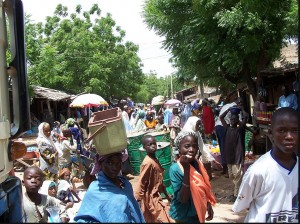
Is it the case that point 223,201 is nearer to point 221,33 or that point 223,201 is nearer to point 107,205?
point 107,205

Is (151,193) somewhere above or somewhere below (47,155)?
below

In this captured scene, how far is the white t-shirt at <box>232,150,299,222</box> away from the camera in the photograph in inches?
80.1

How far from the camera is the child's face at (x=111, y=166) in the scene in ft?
8.77

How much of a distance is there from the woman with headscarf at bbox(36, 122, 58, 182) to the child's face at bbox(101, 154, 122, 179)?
13.4 feet

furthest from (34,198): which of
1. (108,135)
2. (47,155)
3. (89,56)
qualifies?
(89,56)

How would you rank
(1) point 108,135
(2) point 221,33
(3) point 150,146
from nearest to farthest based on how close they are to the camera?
1. (1) point 108,135
2. (3) point 150,146
3. (2) point 221,33

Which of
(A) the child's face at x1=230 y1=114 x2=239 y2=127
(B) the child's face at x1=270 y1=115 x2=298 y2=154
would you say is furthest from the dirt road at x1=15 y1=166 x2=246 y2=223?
(B) the child's face at x1=270 y1=115 x2=298 y2=154

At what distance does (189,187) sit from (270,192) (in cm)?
118

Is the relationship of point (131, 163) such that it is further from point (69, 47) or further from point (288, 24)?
point (69, 47)

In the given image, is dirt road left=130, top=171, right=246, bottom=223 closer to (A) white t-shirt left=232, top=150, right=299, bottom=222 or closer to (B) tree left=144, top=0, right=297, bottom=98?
(A) white t-shirt left=232, top=150, right=299, bottom=222

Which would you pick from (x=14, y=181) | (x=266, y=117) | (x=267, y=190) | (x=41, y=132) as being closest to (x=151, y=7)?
(x=266, y=117)

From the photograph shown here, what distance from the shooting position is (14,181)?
3041 mm

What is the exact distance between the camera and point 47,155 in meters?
6.51

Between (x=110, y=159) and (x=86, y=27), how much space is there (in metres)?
27.5
